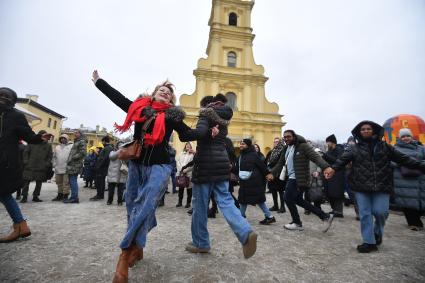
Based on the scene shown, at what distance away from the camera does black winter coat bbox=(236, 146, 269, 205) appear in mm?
4562

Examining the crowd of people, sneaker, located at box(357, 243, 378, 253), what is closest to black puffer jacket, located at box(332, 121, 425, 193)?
the crowd of people

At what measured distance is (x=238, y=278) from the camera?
219 cm

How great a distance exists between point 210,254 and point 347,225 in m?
3.38

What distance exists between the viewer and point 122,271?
75.4 inches

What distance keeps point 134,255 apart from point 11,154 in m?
2.28

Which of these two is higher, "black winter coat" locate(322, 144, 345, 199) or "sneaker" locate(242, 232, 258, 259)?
"black winter coat" locate(322, 144, 345, 199)

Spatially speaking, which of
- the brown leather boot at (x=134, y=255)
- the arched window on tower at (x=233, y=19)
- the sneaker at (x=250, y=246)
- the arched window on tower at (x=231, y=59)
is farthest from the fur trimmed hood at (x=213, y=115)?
the arched window on tower at (x=233, y=19)

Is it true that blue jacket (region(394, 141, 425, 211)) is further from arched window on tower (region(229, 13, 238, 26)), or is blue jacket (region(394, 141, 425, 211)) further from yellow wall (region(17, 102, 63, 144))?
yellow wall (region(17, 102, 63, 144))

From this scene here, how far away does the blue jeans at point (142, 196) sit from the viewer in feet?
6.74

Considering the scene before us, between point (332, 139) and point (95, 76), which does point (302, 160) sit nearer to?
point (332, 139)

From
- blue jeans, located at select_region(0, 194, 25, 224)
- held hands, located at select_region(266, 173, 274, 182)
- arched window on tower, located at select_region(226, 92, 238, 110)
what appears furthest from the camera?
arched window on tower, located at select_region(226, 92, 238, 110)

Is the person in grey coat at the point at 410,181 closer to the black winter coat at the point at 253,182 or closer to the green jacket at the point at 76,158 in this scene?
the black winter coat at the point at 253,182

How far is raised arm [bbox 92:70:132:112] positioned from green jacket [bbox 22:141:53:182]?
211 inches

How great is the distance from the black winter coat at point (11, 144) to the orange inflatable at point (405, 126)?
1517 centimetres
